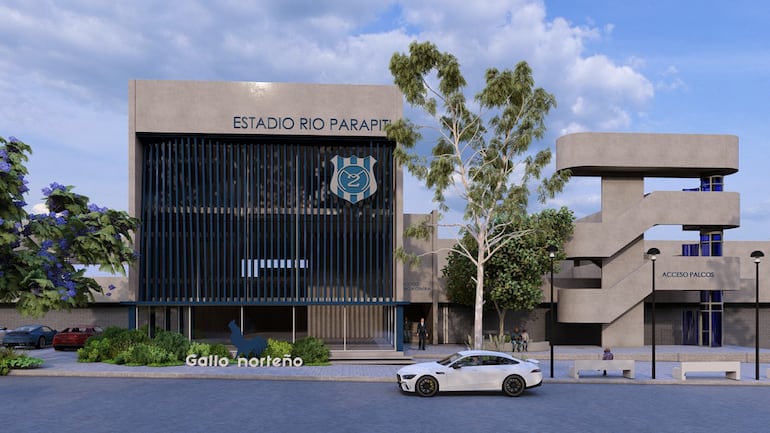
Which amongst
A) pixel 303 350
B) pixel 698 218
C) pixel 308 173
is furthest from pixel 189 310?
pixel 698 218

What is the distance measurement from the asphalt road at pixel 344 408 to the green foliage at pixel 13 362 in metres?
1.35

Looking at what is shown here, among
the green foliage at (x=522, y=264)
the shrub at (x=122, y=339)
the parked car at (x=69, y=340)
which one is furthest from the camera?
the green foliage at (x=522, y=264)

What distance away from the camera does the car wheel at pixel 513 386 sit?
21.2m

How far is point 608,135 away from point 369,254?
55.3ft

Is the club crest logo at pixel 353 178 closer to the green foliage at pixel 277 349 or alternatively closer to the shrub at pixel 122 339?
the green foliage at pixel 277 349

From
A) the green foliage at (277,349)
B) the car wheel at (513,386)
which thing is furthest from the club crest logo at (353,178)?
the car wheel at (513,386)

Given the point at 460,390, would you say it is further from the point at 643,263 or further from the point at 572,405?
the point at 643,263

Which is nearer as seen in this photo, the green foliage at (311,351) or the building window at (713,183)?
the green foliage at (311,351)

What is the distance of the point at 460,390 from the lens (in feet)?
69.9

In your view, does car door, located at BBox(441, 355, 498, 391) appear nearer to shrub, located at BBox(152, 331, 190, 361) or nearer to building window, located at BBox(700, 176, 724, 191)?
shrub, located at BBox(152, 331, 190, 361)

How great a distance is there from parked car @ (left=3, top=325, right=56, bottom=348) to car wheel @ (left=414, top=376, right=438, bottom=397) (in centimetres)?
2600

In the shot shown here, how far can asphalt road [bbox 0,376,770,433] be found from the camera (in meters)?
16.1

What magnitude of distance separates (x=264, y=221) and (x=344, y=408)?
1549cm

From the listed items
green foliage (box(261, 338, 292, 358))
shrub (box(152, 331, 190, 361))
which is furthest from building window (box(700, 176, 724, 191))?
shrub (box(152, 331, 190, 361))
